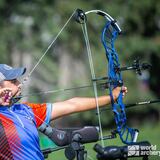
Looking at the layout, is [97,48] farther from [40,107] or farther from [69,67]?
[40,107]

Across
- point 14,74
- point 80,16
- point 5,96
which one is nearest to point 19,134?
point 5,96

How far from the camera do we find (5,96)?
5098 mm

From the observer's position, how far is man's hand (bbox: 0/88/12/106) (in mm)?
5090

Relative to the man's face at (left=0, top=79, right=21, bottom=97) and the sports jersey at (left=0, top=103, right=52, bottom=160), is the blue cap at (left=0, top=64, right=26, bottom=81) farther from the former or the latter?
the sports jersey at (left=0, top=103, right=52, bottom=160)

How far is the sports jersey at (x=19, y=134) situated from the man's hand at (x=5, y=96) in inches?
2.4

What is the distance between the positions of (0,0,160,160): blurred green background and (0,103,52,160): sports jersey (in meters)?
17.5

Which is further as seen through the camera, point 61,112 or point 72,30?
point 72,30

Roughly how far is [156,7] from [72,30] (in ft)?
9.78

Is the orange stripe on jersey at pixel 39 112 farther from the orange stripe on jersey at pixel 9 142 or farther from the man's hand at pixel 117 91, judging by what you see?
the man's hand at pixel 117 91

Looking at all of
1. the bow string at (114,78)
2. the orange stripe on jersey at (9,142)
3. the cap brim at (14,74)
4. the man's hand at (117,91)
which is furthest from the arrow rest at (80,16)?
the orange stripe on jersey at (9,142)

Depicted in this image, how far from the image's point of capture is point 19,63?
2417 cm

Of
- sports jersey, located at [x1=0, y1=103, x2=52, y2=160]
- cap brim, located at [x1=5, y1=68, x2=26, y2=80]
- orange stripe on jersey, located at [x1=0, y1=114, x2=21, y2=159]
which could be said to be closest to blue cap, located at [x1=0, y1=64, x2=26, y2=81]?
cap brim, located at [x1=5, y1=68, x2=26, y2=80]

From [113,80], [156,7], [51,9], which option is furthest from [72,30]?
[113,80]

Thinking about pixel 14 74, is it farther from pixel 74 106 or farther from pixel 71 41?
pixel 71 41
